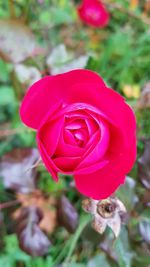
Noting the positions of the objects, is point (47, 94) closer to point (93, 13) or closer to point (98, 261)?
point (98, 261)

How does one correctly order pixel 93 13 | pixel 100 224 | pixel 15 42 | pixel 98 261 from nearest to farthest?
pixel 100 224 → pixel 98 261 → pixel 15 42 → pixel 93 13

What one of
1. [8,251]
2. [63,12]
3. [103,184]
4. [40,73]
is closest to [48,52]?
[40,73]

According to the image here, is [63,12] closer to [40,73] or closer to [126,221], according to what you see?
[40,73]

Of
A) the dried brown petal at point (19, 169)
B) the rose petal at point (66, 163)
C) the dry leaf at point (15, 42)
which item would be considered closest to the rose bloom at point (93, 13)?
the dry leaf at point (15, 42)

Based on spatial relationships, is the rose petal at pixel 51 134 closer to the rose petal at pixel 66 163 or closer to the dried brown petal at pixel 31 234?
the rose petal at pixel 66 163

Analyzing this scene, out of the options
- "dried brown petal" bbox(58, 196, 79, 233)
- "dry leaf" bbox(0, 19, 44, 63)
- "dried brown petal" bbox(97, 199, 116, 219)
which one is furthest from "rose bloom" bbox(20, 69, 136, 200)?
"dry leaf" bbox(0, 19, 44, 63)

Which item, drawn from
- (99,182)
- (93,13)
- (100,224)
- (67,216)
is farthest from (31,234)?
(93,13)
